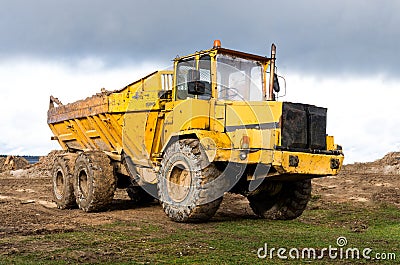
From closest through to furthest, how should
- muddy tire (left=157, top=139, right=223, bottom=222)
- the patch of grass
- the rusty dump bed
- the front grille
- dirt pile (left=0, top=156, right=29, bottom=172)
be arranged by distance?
1. the patch of grass
2. the front grille
3. muddy tire (left=157, top=139, right=223, bottom=222)
4. the rusty dump bed
5. dirt pile (left=0, top=156, right=29, bottom=172)

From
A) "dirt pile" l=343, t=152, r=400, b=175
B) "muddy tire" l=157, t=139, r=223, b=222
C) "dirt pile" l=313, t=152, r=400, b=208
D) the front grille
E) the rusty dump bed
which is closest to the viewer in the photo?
the front grille

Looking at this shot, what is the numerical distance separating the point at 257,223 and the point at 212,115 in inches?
87.0

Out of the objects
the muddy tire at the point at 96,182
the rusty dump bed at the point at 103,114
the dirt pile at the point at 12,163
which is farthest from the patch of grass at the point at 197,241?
the dirt pile at the point at 12,163

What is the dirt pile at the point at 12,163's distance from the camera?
30391 mm

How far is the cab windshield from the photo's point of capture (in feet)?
32.4

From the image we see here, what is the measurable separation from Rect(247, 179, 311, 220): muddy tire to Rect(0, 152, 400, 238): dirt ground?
599 millimetres

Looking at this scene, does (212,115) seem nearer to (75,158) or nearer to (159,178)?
(159,178)

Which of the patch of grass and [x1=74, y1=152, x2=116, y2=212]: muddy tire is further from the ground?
[x1=74, y1=152, x2=116, y2=212]: muddy tire

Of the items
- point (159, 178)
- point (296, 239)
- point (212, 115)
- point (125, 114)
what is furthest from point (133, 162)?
point (296, 239)

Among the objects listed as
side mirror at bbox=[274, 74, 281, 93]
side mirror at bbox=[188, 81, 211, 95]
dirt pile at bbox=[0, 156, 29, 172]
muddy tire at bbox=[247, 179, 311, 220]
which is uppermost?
side mirror at bbox=[274, 74, 281, 93]

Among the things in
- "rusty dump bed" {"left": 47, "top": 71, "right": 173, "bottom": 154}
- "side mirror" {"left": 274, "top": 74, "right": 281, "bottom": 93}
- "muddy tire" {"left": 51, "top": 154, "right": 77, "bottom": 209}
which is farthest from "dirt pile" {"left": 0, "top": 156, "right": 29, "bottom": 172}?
"side mirror" {"left": 274, "top": 74, "right": 281, "bottom": 93}

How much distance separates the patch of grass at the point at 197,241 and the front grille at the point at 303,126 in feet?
4.92

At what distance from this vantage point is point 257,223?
10008 millimetres

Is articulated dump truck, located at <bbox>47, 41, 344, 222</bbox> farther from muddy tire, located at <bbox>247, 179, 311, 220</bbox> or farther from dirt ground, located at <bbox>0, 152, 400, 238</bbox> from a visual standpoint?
dirt ground, located at <bbox>0, 152, 400, 238</bbox>
